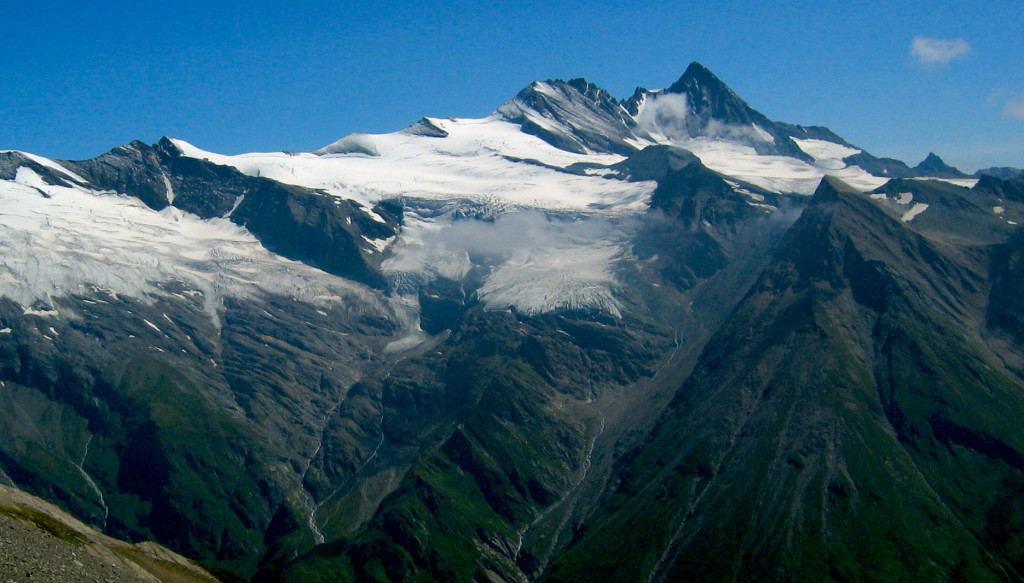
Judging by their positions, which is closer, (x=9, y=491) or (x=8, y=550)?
(x=8, y=550)

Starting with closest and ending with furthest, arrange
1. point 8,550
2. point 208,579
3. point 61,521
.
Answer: point 8,550 < point 61,521 < point 208,579

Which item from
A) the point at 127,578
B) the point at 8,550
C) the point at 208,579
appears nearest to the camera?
the point at 8,550

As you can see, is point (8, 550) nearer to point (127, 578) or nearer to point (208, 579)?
point (127, 578)

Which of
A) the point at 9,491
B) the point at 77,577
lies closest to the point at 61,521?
the point at 9,491

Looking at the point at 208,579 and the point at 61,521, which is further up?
the point at 61,521

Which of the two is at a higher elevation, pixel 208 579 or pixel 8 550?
pixel 8 550

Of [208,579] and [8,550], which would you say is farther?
[208,579]

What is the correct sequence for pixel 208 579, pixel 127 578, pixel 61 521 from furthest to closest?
pixel 208 579
pixel 61 521
pixel 127 578

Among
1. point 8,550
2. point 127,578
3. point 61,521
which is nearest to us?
point 8,550

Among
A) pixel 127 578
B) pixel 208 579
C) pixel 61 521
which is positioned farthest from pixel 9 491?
pixel 127 578

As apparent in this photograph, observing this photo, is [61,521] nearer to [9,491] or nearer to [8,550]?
[9,491]

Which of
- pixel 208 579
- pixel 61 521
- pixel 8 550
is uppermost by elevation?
pixel 8 550
